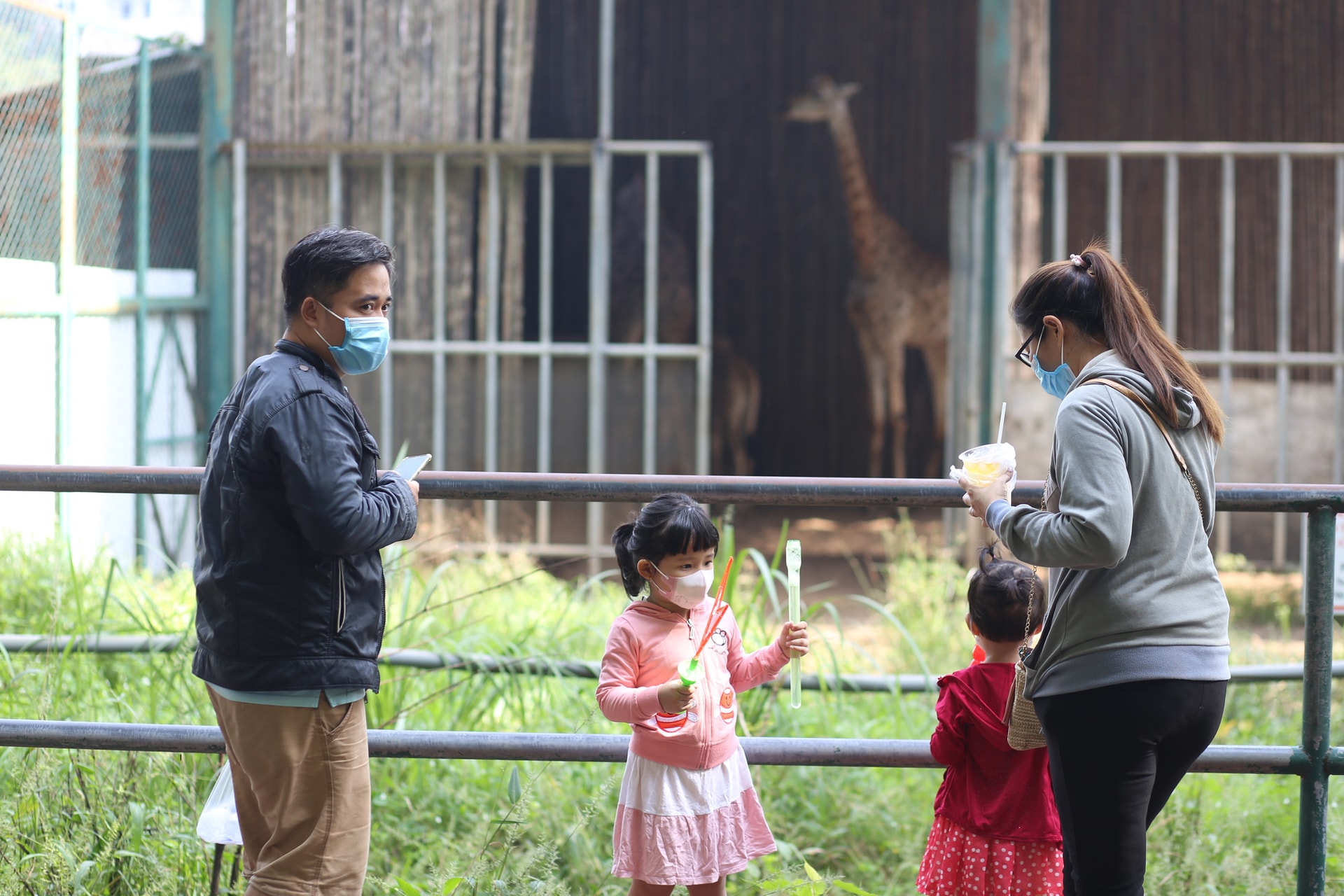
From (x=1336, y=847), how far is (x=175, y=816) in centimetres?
277

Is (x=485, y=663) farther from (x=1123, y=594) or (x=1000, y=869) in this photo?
(x=1123, y=594)

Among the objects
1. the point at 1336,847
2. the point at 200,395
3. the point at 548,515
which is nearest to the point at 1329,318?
the point at 548,515

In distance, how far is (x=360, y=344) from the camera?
203 centimetres

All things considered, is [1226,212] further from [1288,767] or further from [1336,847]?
[1288,767]

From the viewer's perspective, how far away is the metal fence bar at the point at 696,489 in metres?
2.27

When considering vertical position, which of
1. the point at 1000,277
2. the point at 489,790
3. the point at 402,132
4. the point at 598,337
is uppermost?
the point at 402,132

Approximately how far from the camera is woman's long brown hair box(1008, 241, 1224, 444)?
78.1 inches

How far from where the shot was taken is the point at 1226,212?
20.4 feet

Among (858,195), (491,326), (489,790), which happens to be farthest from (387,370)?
(858,195)

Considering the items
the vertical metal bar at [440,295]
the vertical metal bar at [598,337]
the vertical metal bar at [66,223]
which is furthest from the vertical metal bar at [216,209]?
the vertical metal bar at [598,337]

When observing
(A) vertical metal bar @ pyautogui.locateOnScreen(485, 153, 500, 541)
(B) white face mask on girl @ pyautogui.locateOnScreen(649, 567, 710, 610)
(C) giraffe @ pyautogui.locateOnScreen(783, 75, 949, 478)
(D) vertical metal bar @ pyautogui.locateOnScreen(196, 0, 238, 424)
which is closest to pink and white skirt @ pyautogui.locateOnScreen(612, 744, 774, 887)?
(B) white face mask on girl @ pyautogui.locateOnScreen(649, 567, 710, 610)

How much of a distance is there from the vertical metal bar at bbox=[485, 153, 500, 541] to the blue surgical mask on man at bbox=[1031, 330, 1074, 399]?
4853 mm

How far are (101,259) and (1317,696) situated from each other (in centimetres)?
542

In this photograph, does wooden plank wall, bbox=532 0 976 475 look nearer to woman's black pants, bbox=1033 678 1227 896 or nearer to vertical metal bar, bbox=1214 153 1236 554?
vertical metal bar, bbox=1214 153 1236 554
